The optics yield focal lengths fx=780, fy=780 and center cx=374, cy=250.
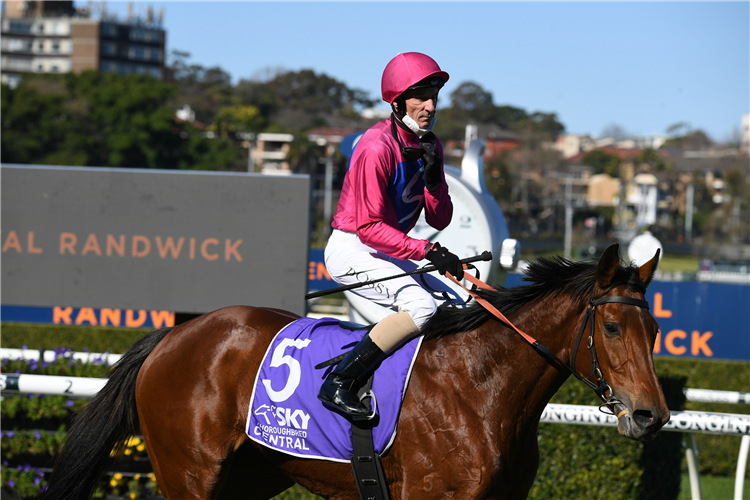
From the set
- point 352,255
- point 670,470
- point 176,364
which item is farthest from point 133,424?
point 670,470

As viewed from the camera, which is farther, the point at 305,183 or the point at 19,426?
the point at 305,183

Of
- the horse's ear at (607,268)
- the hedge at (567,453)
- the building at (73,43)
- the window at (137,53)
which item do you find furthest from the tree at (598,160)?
the horse's ear at (607,268)

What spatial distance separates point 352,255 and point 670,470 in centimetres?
283

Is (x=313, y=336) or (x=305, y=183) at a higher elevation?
(x=305, y=183)

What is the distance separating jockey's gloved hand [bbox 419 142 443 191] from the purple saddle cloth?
603mm

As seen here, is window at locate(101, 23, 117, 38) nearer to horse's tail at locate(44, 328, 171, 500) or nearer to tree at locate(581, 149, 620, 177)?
tree at locate(581, 149, 620, 177)

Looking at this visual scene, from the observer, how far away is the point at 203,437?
3.07 m

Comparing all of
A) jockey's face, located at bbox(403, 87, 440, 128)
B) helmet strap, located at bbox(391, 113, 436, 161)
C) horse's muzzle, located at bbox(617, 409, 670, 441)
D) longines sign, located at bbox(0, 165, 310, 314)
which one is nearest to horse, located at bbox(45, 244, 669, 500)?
horse's muzzle, located at bbox(617, 409, 670, 441)

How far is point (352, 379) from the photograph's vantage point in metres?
2.80

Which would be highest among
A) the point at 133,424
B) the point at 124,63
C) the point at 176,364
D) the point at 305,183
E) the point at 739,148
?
the point at 124,63

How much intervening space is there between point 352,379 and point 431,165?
0.86 m

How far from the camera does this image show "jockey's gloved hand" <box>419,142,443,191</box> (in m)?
2.96

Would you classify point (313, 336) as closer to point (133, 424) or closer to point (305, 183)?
point (133, 424)

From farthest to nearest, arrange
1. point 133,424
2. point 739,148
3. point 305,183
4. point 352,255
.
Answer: point 739,148 → point 305,183 → point 133,424 → point 352,255
